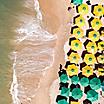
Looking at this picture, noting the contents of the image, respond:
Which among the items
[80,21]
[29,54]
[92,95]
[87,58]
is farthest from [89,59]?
[29,54]

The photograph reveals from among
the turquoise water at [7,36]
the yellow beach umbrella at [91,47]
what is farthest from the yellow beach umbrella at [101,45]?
the turquoise water at [7,36]

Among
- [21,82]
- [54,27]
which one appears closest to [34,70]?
[21,82]

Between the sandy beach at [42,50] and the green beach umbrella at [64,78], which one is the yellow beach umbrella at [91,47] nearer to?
the sandy beach at [42,50]

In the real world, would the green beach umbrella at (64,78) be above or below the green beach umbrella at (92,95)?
above

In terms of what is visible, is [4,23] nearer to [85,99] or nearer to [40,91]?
[40,91]

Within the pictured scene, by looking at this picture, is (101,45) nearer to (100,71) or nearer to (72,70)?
(100,71)

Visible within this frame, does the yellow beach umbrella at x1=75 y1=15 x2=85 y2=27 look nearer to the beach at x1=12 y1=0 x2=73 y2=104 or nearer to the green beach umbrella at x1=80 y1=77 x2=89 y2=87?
the beach at x1=12 y1=0 x2=73 y2=104
